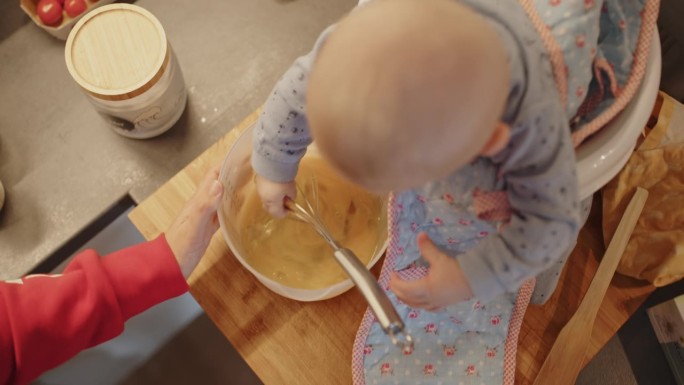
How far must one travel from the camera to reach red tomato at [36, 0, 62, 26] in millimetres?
784

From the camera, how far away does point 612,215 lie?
23.6 inches

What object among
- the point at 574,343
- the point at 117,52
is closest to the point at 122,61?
the point at 117,52

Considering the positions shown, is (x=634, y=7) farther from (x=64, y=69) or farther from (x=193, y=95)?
(x=64, y=69)

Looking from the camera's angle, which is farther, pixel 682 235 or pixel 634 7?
pixel 682 235

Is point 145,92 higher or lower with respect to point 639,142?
higher

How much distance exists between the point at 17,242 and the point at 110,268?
0.27 metres

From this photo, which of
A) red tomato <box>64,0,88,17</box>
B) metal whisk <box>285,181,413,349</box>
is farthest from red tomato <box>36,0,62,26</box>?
metal whisk <box>285,181,413,349</box>

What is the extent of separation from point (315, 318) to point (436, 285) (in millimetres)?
201

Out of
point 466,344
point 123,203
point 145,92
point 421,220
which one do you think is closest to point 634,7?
point 421,220

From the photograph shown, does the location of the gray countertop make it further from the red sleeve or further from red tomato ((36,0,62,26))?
the red sleeve

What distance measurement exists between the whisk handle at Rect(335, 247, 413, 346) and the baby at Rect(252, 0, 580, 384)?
0.18 ft

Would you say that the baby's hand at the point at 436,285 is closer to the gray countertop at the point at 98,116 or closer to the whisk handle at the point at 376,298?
the whisk handle at the point at 376,298

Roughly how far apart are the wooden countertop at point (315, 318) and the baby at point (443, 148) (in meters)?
0.03

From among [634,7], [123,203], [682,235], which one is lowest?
[682,235]
